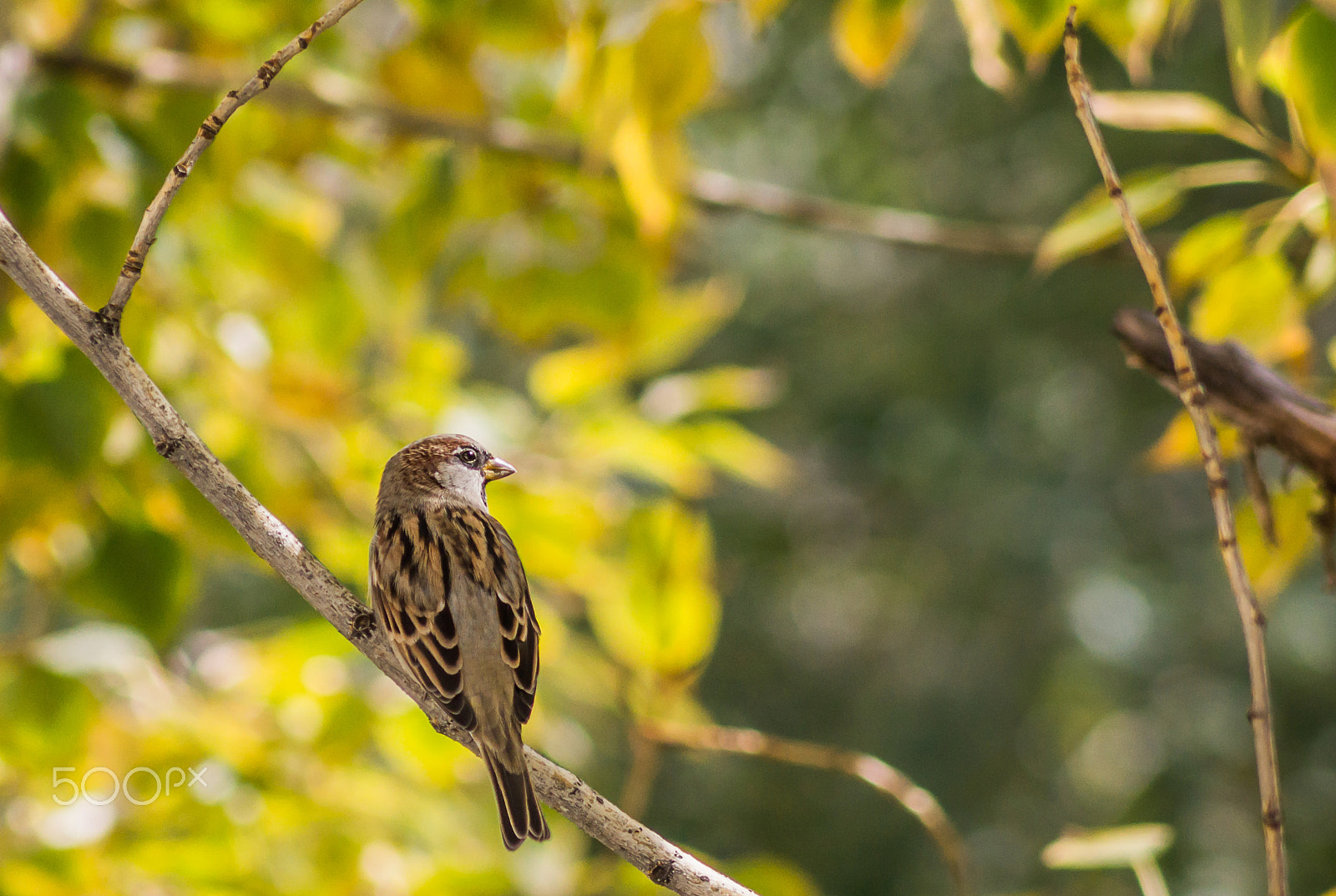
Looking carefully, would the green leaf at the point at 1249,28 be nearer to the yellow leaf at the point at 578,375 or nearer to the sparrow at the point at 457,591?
the sparrow at the point at 457,591

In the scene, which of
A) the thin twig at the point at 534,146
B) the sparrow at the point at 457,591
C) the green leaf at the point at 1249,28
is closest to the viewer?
the sparrow at the point at 457,591

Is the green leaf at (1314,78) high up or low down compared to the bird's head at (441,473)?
up

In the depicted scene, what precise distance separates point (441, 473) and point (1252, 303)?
1.04 m

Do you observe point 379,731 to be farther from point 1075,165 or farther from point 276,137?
point 1075,165

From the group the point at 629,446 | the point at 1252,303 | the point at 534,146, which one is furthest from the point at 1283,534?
the point at 534,146

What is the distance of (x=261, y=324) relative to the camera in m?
2.47

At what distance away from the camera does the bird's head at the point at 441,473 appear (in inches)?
39.4

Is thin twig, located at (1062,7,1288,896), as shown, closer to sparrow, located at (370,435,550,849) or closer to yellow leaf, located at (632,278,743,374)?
sparrow, located at (370,435,550,849)

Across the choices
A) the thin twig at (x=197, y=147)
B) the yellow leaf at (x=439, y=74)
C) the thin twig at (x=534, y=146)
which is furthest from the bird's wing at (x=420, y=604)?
the yellow leaf at (x=439, y=74)

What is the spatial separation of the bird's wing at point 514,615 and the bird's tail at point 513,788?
89 millimetres

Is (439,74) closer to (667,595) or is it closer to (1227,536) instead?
(667,595)

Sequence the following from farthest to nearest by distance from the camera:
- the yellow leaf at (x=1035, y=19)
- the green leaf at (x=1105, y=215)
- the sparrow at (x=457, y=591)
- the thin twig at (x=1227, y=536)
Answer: the green leaf at (x=1105, y=215) < the yellow leaf at (x=1035, y=19) < the sparrow at (x=457, y=591) < the thin twig at (x=1227, y=536)

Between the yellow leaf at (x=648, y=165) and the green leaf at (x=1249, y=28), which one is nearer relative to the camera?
the green leaf at (x=1249, y=28)

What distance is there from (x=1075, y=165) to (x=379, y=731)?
513 cm
